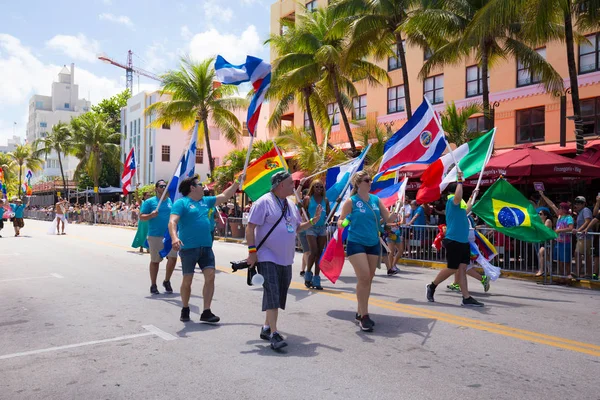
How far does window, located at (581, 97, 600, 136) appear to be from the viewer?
21172 mm

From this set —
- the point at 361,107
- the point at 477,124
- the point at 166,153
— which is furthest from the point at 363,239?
the point at 166,153

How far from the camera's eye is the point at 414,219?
13891mm

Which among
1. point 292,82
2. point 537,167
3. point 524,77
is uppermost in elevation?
point 524,77

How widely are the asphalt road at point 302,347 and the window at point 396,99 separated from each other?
20.9 metres

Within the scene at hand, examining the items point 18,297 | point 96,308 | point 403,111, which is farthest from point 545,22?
point 403,111

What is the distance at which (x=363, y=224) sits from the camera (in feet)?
20.5

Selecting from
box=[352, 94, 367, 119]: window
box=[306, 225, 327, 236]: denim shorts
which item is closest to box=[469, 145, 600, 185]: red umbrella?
box=[306, 225, 327, 236]: denim shorts

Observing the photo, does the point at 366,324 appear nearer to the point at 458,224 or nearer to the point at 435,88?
the point at 458,224

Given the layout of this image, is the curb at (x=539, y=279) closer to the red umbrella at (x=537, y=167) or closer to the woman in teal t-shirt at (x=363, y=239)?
the red umbrella at (x=537, y=167)

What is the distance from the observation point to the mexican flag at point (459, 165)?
882 centimetres

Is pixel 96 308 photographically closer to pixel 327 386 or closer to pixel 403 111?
pixel 327 386

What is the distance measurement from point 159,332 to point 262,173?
375cm

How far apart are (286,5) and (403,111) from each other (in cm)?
1518

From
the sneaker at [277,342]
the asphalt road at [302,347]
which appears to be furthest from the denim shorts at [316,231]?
the sneaker at [277,342]
